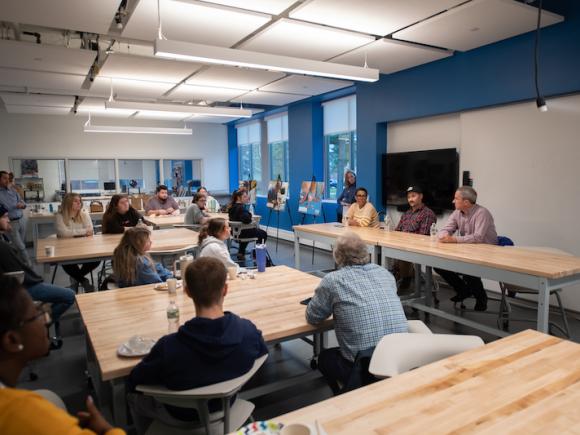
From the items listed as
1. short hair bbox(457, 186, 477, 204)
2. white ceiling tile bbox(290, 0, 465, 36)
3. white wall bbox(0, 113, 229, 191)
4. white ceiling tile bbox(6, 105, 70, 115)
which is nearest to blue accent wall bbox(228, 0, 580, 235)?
short hair bbox(457, 186, 477, 204)

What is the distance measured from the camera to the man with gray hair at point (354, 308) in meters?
Answer: 2.08

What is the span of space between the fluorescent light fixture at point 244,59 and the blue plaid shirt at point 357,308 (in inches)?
91.9

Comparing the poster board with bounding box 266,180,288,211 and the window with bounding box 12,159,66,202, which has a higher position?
the window with bounding box 12,159,66,202

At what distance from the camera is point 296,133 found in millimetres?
8680

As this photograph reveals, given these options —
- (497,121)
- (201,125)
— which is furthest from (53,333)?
(201,125)

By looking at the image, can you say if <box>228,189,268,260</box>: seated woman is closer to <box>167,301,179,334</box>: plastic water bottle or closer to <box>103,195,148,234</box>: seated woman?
<box>103,195,148,234</box>: seated woman

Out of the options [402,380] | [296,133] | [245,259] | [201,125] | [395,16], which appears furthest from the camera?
[201,125]

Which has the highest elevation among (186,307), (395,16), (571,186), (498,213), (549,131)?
(395,16)

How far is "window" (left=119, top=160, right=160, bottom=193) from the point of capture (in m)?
10.9

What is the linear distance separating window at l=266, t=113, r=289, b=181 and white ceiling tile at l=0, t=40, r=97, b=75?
482 centimetres

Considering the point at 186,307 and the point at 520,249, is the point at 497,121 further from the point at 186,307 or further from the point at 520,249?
the point at 186,307

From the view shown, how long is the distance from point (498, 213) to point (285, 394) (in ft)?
11.7

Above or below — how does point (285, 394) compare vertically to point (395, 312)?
below

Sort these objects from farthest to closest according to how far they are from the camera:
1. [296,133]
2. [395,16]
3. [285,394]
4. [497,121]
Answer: [296,133] → [497,121] → [395,16] → [285,394]
